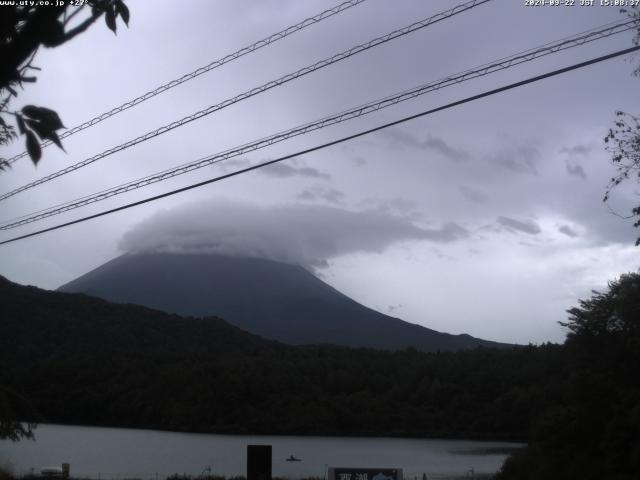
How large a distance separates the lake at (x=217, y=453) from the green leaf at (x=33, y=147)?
39.6m

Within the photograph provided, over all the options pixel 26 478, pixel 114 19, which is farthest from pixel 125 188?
pixel 26 478

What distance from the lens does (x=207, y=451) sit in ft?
197

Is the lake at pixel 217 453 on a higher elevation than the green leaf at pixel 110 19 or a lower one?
lower

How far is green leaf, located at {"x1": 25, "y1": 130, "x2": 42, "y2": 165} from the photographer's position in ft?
12.3

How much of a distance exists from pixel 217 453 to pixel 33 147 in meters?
58.1

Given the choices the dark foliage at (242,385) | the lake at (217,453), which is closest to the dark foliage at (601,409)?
the lake at (217,453)

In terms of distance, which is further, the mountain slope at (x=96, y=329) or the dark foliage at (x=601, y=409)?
the mountain slope at (x=96, y=329)

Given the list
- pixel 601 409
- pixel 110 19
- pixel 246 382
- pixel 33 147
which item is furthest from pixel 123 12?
pixel 246 382

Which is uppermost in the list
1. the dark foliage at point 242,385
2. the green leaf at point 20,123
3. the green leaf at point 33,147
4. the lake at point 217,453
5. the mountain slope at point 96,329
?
the mountain slope at point 96,329

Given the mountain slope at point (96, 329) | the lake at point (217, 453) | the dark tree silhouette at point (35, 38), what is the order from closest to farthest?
the dark tree silhouette at point (35, 38), the lake at point (217, 453), the mountain slope at point (96, 329)

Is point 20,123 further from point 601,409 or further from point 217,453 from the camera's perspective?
point 217,453

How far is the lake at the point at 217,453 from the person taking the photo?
49.1 meters

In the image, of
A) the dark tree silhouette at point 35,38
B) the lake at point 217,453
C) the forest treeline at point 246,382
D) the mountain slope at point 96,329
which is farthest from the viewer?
the mountain slope at point 96,329

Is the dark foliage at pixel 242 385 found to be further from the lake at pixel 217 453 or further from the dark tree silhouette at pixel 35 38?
the dark tree silhouette at pixel 35 38
